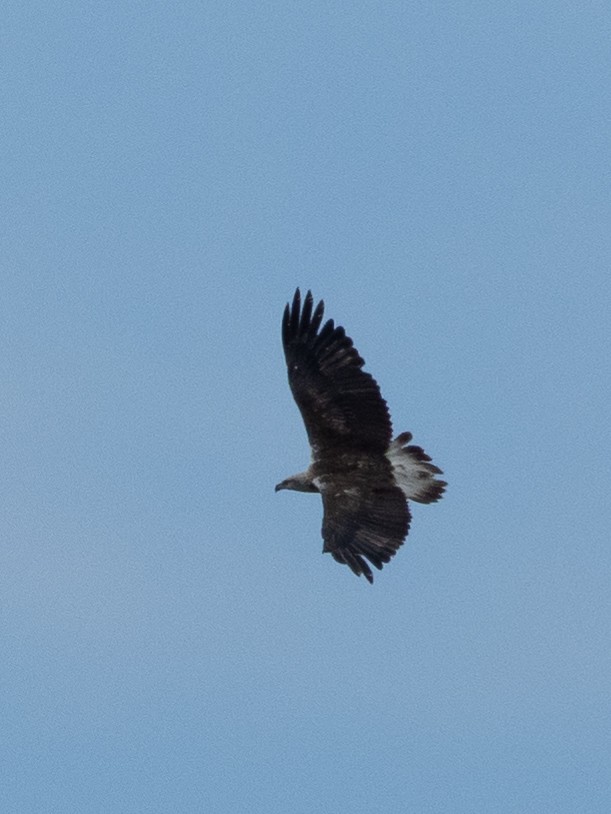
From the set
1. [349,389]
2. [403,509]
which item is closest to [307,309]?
[349,389]

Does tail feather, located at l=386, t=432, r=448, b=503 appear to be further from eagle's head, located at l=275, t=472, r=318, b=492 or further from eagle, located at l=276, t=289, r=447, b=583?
eagle's head, located at l=275, t=472, r=318, b=492

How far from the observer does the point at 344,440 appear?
21.4 metres

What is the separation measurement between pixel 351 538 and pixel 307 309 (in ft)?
7.83

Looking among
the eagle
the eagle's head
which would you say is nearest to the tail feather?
the eagle

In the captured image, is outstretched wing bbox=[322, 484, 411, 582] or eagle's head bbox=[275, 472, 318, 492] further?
eagle's head bbox=[275, 472, 318, 492]

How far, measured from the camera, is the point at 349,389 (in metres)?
21.0

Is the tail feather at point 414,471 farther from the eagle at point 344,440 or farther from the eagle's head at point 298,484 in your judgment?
the eagle's head at point 298,484

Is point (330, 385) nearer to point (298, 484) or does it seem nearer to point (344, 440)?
point (344, 440)

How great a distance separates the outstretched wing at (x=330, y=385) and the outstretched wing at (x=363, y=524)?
49cm

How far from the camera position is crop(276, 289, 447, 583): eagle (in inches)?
825

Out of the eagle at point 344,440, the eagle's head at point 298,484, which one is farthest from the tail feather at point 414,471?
the eagle's head at point 298,484

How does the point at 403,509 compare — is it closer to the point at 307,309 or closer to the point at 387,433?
the point at 387,433

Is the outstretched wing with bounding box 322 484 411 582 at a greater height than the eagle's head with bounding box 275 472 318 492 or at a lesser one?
lesser

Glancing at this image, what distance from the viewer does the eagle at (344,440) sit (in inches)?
825
